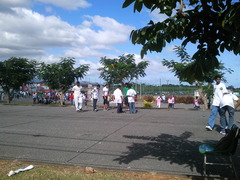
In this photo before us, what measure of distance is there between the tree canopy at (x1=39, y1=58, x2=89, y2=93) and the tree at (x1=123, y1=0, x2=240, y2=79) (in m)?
16.9

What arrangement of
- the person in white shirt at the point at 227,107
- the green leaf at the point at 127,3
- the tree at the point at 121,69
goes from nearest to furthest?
the green leaf at the point at 127,3
the person in white shirt at the point at 227,107
the tree at the point at 121,69

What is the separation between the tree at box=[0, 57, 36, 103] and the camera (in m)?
21.0

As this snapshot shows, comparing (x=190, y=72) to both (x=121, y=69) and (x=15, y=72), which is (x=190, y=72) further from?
(x=15, y=72)

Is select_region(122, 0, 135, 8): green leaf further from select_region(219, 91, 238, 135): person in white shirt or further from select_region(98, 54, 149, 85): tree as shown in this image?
select_region(98, 54, 149, 85): tree

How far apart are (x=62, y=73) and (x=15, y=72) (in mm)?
4836

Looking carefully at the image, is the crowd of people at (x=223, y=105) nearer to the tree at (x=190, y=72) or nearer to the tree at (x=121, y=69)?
the tree at (x=190, y=72)

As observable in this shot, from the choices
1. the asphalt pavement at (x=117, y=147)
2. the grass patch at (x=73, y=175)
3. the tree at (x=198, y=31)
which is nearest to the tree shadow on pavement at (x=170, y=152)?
the asphalt pavement at (x=117, y=147)

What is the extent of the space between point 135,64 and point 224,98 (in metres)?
13.0

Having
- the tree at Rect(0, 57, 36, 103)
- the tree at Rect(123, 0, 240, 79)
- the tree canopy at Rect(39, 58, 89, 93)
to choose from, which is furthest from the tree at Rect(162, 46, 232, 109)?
the tree at Rect(0, 57, 36, 103)

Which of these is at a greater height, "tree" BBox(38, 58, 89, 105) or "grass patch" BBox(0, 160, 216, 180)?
"tree" BBox(38, 58, 89, 105)

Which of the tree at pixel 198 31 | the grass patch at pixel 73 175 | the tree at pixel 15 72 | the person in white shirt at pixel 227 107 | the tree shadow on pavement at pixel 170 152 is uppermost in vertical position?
the tree at pixel 15 72

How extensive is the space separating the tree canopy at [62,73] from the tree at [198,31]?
16946 mm

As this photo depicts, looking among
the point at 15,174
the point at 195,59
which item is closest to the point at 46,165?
the point at 15,174

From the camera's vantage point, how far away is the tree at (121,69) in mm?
19594
